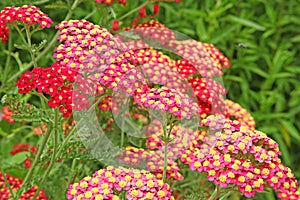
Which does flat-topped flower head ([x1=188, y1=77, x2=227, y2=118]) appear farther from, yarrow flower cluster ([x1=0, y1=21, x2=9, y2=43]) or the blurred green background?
the blurred green background

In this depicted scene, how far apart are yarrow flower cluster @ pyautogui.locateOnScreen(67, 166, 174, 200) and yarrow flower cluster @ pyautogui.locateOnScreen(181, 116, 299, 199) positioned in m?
0.16

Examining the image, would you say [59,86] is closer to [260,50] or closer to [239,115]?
[239,115]

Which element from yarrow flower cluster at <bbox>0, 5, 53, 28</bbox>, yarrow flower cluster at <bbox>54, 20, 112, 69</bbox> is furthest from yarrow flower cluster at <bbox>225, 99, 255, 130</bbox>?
yarrow flower cluster at <bbox>0, 5, 53, 28</bbox>

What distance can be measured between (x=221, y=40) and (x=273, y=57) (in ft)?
1.39

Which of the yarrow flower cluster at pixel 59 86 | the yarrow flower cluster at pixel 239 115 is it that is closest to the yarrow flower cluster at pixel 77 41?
the yarrow flower cluster at pixel 59 86

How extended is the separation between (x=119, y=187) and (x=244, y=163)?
370 mm

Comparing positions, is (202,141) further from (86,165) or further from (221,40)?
(221,40)

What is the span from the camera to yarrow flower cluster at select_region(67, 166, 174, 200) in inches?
63.2

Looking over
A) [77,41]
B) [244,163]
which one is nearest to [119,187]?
[244,163]

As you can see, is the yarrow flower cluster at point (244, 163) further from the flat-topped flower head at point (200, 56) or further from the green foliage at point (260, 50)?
the green foliage at point (260, 50)

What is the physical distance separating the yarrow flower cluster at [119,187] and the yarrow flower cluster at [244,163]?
16cm

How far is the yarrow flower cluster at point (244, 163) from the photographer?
1.65 meters

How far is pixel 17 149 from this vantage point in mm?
3010

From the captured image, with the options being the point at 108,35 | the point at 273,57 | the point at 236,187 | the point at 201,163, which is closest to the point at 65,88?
the point at 108,35
